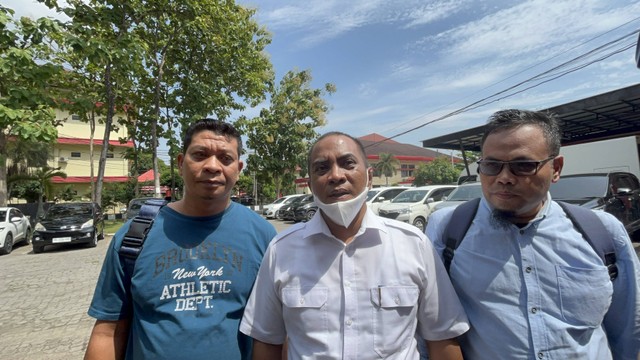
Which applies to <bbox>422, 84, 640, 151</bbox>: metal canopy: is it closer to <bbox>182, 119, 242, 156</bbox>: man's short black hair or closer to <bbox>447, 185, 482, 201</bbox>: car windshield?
<bbox>447, 185, 482, 201</bbox>: car windshield

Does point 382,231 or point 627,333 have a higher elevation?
point 382,231

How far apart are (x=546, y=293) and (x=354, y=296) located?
831mm

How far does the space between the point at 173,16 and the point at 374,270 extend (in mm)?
16319

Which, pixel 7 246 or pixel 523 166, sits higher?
pixel 523 166

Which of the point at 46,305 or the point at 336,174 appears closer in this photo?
the point at 336,174

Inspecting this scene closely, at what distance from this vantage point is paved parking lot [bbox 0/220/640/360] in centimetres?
436

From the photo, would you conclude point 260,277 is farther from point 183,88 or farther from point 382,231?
point 183,88

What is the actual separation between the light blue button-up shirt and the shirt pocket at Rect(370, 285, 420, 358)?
0.97 feet

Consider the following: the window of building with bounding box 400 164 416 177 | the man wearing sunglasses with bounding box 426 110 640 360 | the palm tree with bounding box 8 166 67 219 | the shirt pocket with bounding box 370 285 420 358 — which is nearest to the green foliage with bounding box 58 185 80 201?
the palm tree with bounding box 8 166 67 219

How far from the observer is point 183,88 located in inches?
643

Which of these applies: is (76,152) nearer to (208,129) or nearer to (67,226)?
(67,226)

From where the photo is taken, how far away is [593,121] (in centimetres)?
1320

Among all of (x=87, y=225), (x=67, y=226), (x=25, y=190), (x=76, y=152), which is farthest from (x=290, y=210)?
(x=76, y=152)

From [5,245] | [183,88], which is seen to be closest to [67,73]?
[183,88]
